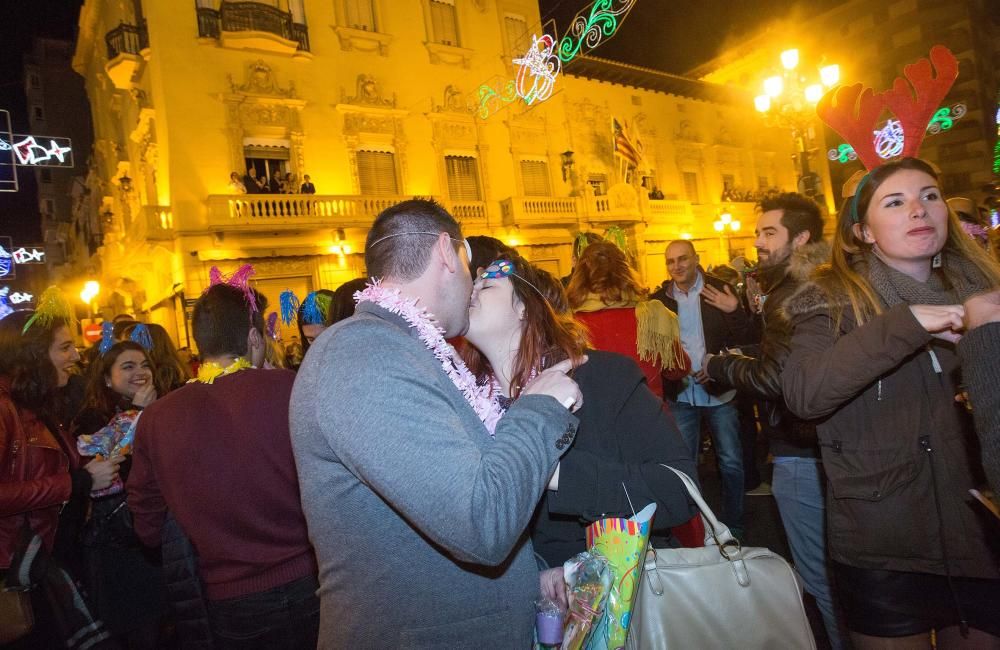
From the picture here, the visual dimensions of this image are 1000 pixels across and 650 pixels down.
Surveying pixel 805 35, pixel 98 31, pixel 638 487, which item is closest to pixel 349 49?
Result: pixel 98 31

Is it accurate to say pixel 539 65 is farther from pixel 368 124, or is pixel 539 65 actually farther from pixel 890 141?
pixel 890 141

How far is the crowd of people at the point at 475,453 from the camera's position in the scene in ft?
3.93

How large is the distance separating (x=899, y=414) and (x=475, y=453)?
1425 mm

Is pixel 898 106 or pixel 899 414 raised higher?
pixel 898 106

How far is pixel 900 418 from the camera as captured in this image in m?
1.72

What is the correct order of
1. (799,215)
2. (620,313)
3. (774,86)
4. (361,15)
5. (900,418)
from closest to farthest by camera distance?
(900,418) → (799,215) → (620,313) → (774,86) → (361,15)

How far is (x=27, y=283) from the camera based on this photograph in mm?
41406

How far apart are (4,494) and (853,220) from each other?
3598 millimetres

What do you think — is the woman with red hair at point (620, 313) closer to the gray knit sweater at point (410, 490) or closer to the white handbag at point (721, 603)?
the white handbag at point (721, 603)

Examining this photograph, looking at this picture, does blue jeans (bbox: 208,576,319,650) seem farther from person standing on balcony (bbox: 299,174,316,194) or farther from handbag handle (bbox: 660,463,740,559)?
person standing on balcony (bbox: 299,174,316,194)

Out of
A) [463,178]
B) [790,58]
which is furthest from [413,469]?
[463,178]

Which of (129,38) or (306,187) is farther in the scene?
(306,187)

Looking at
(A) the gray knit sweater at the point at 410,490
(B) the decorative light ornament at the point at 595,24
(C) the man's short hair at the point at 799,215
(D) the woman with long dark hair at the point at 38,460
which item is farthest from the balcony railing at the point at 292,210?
(A) the gray knit sweater at the point at 410,490

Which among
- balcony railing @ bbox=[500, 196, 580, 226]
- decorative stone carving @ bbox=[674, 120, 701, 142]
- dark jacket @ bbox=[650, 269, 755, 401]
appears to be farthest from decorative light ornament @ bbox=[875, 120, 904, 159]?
decorative stone carving @ bbox=[674, 120, 701, 142]
